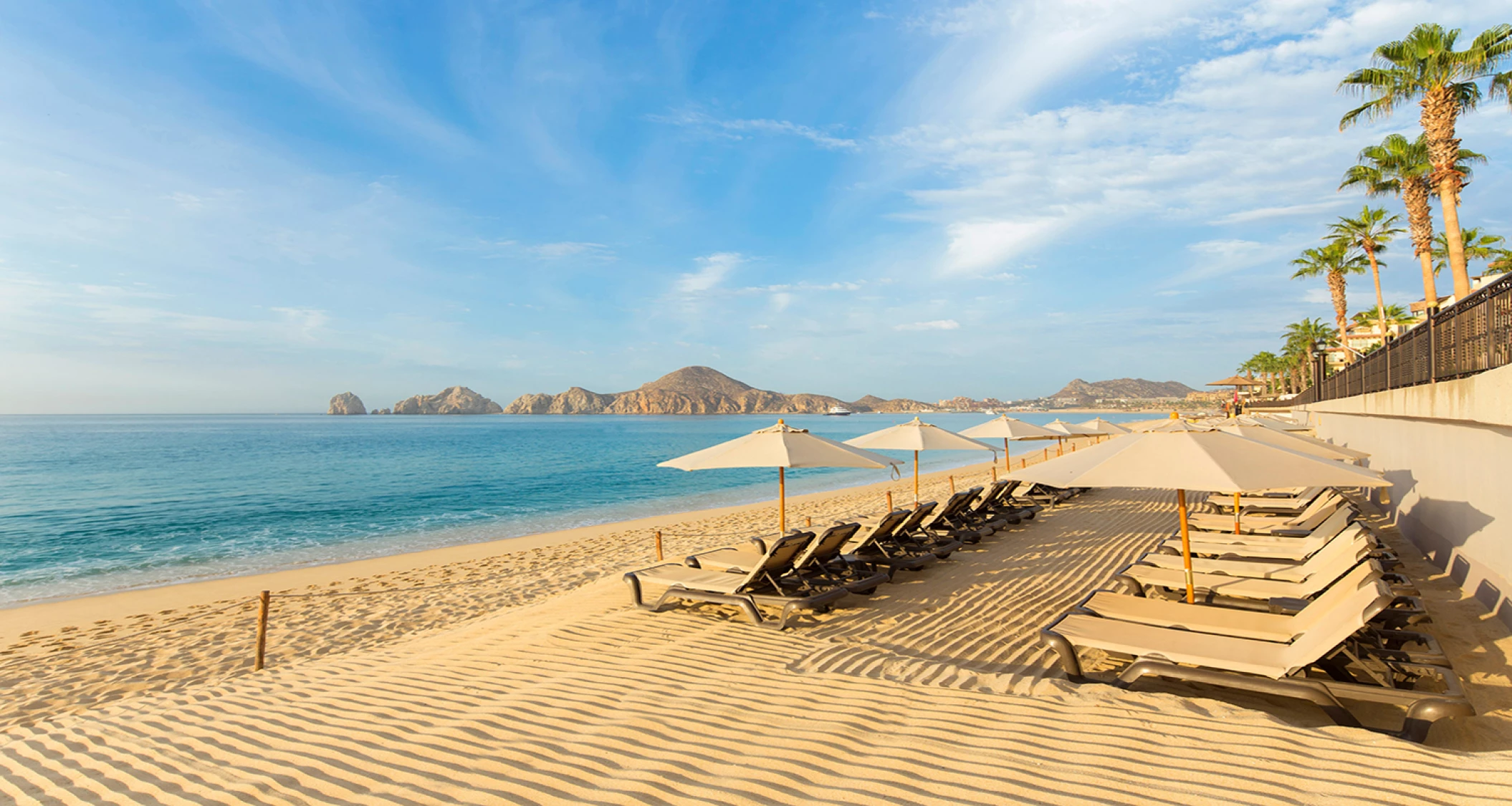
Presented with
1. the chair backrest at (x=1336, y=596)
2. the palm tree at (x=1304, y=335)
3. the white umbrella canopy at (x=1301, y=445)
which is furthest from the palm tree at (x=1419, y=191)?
the palm tree at (x=1304, y=335)

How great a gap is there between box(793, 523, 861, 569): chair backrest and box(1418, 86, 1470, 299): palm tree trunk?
49.8 ft

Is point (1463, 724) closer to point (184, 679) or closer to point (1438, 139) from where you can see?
point (184, 679)

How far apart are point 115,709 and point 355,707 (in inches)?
74.2

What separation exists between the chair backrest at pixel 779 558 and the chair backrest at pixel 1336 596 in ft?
12.2

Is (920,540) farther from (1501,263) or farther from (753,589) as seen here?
(1501,263)

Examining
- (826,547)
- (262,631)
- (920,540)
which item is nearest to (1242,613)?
(826,547)

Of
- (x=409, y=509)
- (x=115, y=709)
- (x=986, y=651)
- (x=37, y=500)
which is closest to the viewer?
(x=115, y=709)

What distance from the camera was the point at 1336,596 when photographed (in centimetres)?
439

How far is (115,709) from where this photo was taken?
4426 millimetres

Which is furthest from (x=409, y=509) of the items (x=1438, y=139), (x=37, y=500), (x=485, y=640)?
(x=1438, y=139)

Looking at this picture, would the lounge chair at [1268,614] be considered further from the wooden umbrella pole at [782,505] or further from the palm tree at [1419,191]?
the palm tree at [1419,191]

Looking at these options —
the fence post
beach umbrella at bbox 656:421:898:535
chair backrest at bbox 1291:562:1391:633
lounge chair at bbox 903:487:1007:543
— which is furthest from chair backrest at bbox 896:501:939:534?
the fence post

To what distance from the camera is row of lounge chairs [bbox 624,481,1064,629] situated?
20.1 feet

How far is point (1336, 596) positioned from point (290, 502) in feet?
90.3
